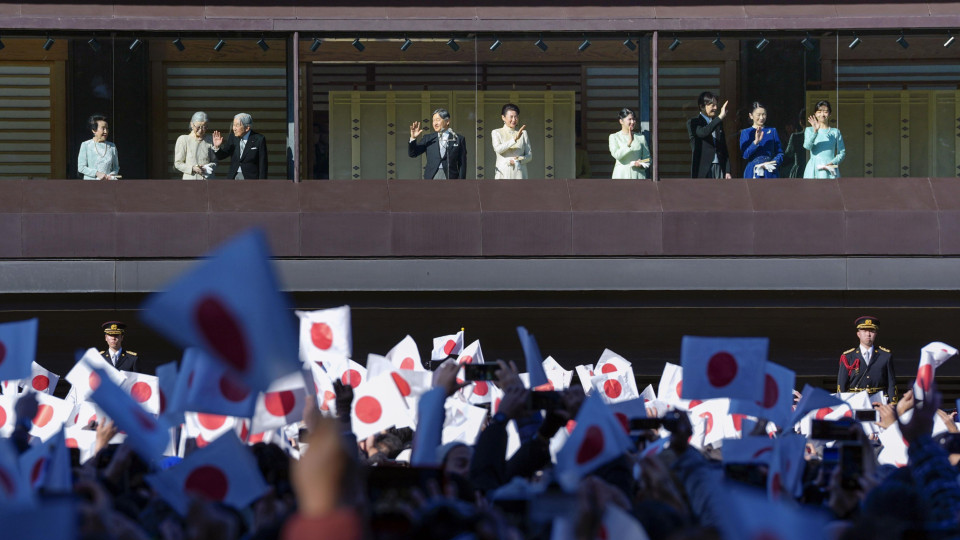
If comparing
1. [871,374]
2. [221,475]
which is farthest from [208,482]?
[871,374]

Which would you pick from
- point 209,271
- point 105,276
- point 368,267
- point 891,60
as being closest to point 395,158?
point 368,267

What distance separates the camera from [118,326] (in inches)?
591

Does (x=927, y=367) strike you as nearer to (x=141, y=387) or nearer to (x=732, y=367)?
(x=732, y=367)

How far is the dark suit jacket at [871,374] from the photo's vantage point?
1416 centimetres

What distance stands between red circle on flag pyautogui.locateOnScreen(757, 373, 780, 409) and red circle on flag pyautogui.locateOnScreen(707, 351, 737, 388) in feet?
1.21

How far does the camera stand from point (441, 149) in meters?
17.3

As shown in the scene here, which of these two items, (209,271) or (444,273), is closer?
(209,271)

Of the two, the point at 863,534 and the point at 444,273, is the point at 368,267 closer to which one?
the point at 444,273

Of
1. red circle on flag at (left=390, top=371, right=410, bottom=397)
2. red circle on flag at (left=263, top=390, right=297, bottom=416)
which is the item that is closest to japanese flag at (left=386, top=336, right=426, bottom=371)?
red circle on flag at (left=390, top=371, right=410, bottom=397)

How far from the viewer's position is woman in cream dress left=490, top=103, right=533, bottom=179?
17.1 m

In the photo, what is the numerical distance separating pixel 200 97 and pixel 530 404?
11.4m

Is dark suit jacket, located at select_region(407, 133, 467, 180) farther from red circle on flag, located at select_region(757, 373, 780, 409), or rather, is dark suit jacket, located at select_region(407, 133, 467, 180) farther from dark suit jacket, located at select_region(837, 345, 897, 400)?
red circle on flag, located at select_region(757, 373, 780, 409)

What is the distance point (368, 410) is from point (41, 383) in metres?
5.98

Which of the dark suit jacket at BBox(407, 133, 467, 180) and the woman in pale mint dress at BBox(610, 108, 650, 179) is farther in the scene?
the woman in pale mint dress at BBox(610, 108, 650, 179)
